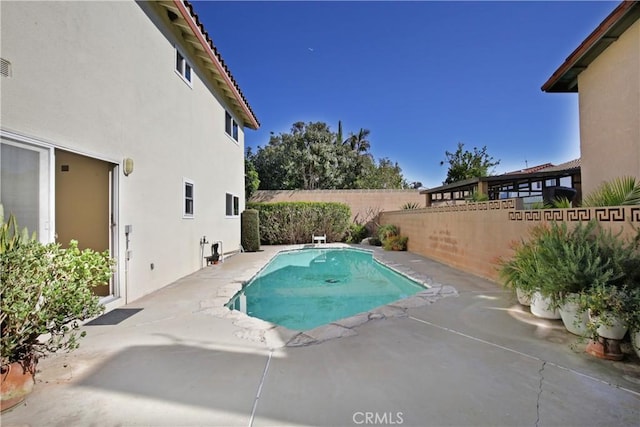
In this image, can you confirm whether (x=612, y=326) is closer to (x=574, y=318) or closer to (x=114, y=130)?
(x=574, y=318)

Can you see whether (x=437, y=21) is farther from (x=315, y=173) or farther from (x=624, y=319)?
A: (x=315, y=173)

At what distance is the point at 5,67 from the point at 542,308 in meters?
7.79

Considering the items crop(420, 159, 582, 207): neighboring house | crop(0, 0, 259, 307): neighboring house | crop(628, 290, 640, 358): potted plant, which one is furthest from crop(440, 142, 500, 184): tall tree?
crop(628, 290, 640, 358): potted plant

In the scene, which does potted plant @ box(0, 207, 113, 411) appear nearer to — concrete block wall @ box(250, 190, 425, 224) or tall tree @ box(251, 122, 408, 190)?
concrete block wall @ box(250, 190, 425, 224)

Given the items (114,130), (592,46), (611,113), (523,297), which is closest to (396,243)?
(611,113)

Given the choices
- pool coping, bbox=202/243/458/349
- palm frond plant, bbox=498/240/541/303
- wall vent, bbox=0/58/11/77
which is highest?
wall vent, bbox=0/58/11/77

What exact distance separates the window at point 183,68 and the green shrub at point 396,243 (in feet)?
36.6

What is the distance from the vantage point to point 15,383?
8.73 ft

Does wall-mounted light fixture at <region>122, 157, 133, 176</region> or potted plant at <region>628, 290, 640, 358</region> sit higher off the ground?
wall-mounted light fixture at <region>122, 157, 133, 176</region>

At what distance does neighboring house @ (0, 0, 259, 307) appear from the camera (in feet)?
12.7

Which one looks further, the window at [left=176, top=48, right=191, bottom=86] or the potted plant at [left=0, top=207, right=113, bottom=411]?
the window at [left=176, top=48, right=191, bottom=86]

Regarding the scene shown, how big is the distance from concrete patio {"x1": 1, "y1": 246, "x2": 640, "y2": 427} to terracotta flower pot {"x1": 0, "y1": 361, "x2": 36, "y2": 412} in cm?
11

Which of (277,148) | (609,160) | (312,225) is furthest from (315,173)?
(609,160)

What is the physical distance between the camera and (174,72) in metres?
7.98
